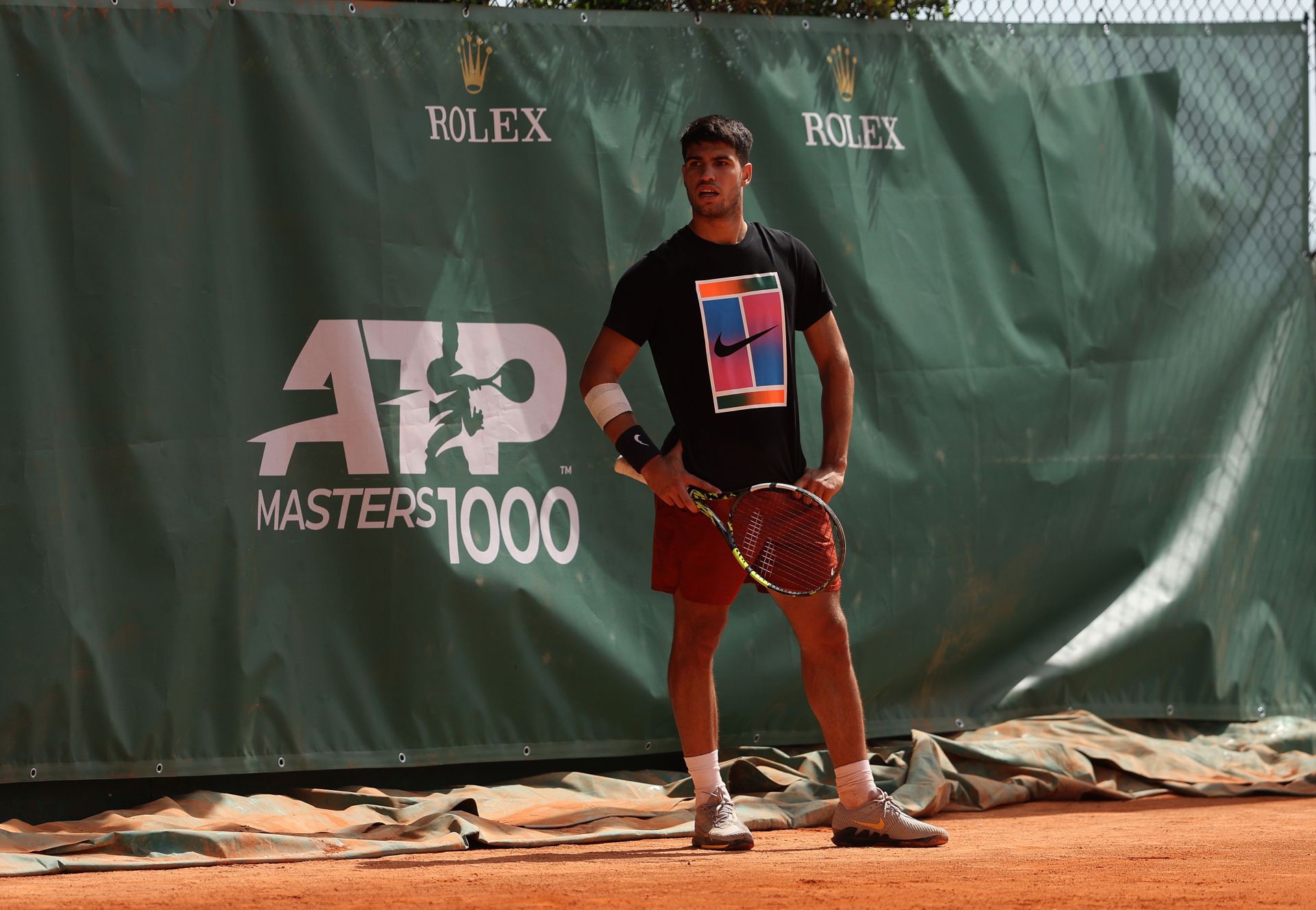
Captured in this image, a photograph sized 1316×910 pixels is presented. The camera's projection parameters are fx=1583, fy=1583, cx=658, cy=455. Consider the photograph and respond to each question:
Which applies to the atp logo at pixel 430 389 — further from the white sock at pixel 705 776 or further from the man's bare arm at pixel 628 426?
the white sock at pixel 705 776

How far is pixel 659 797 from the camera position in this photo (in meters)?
4.94

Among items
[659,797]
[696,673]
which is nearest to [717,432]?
[696,673]

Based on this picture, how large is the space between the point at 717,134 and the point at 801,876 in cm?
185

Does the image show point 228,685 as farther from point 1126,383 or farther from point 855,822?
point 1126,383

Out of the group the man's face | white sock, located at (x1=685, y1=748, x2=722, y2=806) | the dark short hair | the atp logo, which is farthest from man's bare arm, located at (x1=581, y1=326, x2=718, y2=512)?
the atp logo

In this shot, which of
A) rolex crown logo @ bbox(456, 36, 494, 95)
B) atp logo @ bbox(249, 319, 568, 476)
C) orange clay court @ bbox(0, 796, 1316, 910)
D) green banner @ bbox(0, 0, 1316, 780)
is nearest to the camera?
orange clay court @ bbox(0, 796, 1316, 910)

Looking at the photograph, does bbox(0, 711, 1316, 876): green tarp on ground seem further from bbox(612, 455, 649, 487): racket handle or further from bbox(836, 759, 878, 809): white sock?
bbox(612, 455, 649, 487): racket handle

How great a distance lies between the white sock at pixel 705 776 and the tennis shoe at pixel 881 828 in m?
0.32

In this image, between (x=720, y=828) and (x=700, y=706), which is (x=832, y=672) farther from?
(x=720, y=828)

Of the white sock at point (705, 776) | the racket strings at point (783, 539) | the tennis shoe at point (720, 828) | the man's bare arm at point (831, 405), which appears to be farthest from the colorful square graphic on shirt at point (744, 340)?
the tennis shoe at point (720, 828)

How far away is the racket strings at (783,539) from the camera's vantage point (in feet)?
12.9

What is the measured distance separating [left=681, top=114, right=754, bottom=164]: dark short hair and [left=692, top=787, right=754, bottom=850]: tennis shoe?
1657 mm

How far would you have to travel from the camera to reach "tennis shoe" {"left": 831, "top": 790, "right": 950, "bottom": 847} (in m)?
3.96

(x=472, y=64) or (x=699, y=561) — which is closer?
(x=699, y=561)
